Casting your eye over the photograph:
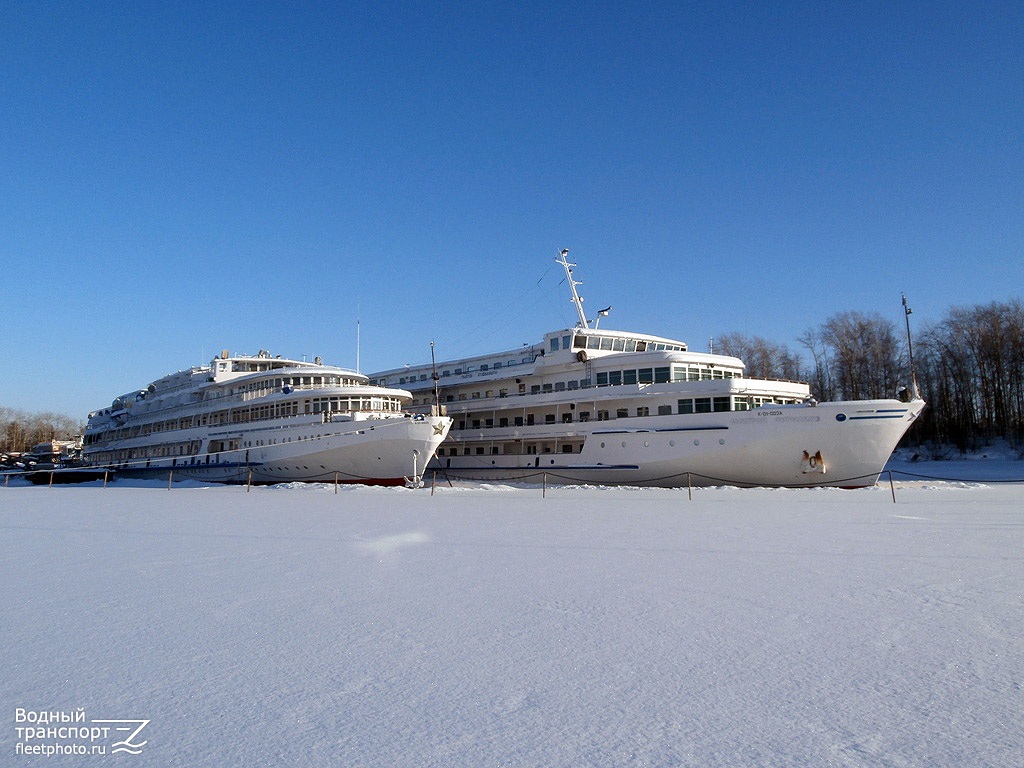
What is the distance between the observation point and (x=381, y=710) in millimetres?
3768

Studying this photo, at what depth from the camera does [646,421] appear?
27797 mm

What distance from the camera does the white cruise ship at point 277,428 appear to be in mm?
29688

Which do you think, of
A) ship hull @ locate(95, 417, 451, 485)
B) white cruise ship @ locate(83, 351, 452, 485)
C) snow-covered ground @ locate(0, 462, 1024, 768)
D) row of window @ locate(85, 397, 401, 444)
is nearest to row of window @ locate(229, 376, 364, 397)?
white cruise ship @ locate(83, 351, 452, 485)

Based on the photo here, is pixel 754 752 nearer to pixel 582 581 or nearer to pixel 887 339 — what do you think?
pixel 582 581

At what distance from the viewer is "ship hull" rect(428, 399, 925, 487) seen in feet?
78.6

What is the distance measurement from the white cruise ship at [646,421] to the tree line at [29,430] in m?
114

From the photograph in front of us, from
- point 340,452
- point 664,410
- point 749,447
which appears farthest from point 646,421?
point 340,452

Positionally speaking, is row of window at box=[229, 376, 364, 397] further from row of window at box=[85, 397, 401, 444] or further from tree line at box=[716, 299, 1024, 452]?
tree line at box=[716, 299, 1024, 452]

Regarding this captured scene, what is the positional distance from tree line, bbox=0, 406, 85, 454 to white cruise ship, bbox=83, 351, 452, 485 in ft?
307

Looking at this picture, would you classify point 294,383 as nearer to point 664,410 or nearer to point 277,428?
point 277,428

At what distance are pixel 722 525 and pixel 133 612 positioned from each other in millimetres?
10156

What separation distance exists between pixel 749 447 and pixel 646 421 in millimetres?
4557

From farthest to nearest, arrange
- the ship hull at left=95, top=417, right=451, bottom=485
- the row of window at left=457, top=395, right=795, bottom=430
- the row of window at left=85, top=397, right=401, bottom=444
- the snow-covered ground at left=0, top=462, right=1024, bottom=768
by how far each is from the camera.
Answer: the row of window at left=85, top=397, right=401, bottom=444 → the ship hull at left=95, top=417, right=451, bottom=485 → the row of window at left=457, top=395, right=795, bottom=430 → the snow-covered ground at left=0, top=462, right=1024, bottom=768

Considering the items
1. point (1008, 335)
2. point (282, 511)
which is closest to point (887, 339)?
point (1008, 335)
